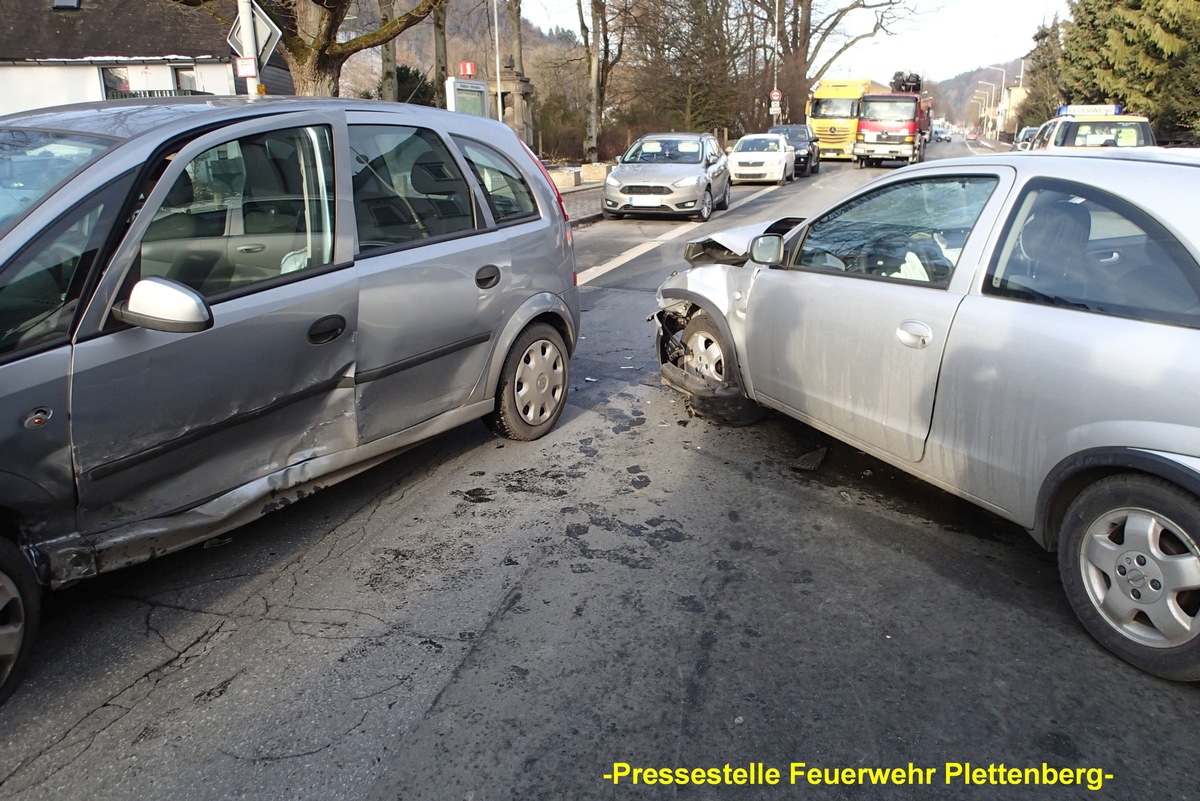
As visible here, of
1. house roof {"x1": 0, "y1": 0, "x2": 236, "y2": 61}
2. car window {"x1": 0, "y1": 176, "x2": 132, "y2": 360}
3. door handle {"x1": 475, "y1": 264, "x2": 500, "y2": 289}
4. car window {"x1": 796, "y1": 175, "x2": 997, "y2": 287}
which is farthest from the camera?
house roof {"x1": 0, "y1": 0, "x2": 236, "y2": 61}

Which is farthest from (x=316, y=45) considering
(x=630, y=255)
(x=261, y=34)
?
(x=630, y=255)

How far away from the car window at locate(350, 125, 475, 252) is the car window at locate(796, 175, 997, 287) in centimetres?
184

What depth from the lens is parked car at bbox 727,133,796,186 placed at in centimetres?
2884

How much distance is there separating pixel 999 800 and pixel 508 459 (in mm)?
3157

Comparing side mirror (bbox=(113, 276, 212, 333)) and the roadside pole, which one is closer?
side mirror (bbox=(113, 276, 212, 333))

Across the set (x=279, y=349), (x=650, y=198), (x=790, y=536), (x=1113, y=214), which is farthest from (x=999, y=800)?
(x=650, y=198)

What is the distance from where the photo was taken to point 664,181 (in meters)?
18.4

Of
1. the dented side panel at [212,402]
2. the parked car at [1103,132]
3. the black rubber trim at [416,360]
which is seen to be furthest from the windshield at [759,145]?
the dented side panel at [212,402]

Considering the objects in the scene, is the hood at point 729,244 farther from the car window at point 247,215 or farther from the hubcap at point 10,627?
the hubcap at point 10,627

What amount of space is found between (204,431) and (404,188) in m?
1.59

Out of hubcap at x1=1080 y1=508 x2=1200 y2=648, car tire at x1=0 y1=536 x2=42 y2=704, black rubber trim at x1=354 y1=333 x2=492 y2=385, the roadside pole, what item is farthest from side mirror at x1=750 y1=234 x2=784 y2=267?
the roadside pole

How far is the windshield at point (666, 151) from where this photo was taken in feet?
64.8

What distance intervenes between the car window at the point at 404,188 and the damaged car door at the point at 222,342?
0.14 meters

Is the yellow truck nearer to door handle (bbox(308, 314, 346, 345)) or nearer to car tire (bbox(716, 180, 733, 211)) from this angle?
car tire (bbox(716, 180, 733, 211))
